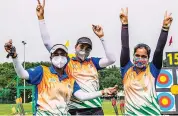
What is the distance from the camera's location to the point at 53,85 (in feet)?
16.3

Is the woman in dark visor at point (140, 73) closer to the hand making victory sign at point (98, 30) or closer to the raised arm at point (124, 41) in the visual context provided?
the raised arm at point (124, 41)

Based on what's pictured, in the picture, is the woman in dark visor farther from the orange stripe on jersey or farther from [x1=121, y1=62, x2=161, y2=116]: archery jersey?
the orange stripe on jersey

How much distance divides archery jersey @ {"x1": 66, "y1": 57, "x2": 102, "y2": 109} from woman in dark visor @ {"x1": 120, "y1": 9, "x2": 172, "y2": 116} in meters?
0.64

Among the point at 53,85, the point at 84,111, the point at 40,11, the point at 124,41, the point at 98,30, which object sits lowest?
the point at 84,111

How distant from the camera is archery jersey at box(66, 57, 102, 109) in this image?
5809mm

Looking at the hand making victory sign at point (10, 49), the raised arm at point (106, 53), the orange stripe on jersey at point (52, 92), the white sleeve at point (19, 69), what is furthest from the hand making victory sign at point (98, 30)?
the hand making victory sign at point (10, 49)

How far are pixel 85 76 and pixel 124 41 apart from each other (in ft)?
2.91

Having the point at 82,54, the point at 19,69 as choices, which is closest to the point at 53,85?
the point at 19,69

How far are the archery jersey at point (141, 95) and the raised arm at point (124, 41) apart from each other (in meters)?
0.25

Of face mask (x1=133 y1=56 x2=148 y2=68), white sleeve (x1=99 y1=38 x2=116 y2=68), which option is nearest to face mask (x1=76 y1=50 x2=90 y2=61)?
white sleeve (x1=99 y1=38 x2=116 y2=68)

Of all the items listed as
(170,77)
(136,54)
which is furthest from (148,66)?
(170,77)

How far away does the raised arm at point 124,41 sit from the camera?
5332 millimetres

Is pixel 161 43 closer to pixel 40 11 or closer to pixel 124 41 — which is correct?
pixel 124 41

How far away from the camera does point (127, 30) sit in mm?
5379
